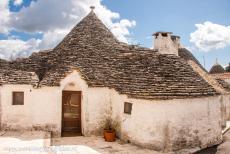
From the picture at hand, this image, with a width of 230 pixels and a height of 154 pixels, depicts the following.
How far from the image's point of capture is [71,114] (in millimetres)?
15320

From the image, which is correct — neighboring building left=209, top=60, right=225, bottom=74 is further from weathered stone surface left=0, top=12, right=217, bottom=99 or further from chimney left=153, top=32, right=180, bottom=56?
weathered stone surface left=0, top=12, right=217, bottom=99

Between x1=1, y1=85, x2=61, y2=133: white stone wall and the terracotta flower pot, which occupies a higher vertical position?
x1=1, y1=85, x2=61, y2=133: white stone wall

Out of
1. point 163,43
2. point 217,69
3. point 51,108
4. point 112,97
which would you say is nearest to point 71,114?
point 51,108

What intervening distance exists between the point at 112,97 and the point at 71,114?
271 centimetres

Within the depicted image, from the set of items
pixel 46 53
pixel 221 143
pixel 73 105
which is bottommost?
pixel 221 143

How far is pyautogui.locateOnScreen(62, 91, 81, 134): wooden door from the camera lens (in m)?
14.7

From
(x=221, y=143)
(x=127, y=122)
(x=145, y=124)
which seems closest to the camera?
(x=145, y=124)

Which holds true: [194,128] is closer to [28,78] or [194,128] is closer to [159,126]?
[159,126]

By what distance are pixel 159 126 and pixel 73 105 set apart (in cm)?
558

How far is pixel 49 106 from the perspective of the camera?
555 inches

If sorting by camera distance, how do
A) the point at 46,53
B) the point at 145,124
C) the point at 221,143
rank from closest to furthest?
the point at 145,124 → the point at 221,143 → the point at 46,53

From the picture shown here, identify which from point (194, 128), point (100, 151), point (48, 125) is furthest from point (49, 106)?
point (194, 128)

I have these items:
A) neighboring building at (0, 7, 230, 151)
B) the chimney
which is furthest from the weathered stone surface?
the chimney

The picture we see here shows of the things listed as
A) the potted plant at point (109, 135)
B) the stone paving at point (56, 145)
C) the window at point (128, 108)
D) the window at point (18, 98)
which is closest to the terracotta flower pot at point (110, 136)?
the potted plant at point (109, 135)
